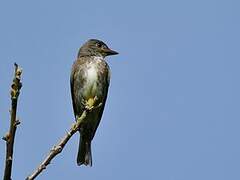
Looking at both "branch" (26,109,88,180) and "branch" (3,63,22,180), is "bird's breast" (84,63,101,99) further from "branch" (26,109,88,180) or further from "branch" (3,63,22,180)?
"branch" (3,63,22,180)

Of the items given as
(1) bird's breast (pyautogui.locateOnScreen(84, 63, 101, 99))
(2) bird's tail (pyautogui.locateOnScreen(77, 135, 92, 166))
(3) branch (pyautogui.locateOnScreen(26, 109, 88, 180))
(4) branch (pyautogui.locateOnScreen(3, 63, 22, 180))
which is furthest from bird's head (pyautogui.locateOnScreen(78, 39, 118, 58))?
(4) branch (pyautogui.locateOnScreen(3, 63, 22, 180))

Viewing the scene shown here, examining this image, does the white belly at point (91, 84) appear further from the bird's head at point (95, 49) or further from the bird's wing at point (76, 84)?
the bird's head at point (95, 49)

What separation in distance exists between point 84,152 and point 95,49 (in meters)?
2.85

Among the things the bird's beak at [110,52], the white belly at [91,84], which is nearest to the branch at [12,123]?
the white belly at [91,84]

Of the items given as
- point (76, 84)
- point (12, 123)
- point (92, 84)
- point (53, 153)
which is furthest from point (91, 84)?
point (12, 123)

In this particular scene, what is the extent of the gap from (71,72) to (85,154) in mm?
2229

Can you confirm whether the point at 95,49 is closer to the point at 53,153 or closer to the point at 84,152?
the point at 84,152

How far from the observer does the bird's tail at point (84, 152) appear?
8.02 metres

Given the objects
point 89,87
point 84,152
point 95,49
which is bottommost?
point 84,152

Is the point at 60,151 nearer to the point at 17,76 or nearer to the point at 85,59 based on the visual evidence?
the point at 17,76

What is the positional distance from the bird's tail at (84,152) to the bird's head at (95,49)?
6.21 feet

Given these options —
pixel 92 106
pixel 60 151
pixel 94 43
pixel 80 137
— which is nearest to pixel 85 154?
pixel 80 137

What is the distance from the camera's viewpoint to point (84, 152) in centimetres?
Answer: 862

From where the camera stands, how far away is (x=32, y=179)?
7.74 feet
